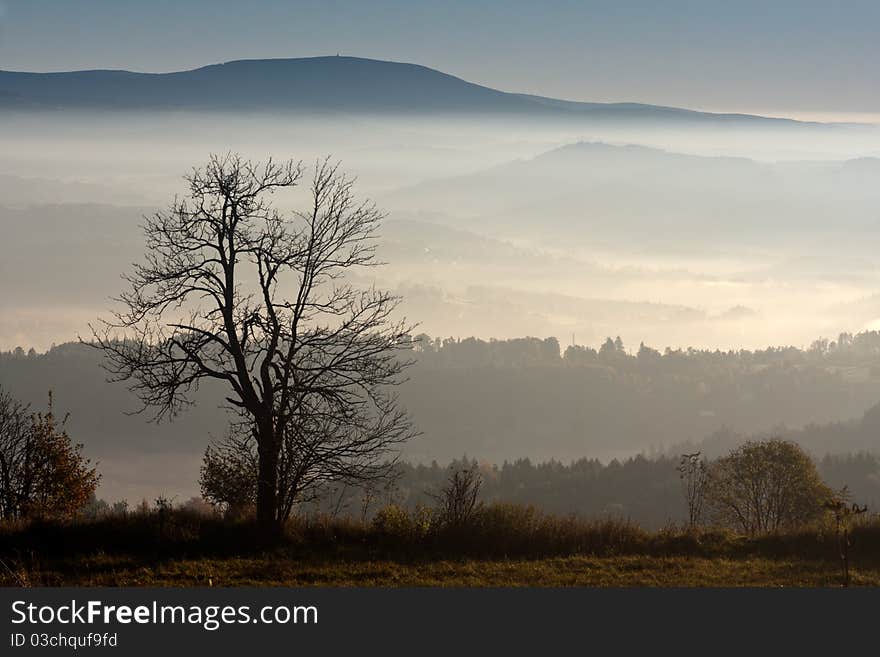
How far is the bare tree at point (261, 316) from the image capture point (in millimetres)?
16375

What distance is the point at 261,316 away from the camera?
16.8 meters

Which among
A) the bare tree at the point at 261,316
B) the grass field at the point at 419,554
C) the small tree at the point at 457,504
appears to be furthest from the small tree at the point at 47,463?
the small tree at the point at 457,504

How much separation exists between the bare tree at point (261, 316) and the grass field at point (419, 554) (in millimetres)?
1990

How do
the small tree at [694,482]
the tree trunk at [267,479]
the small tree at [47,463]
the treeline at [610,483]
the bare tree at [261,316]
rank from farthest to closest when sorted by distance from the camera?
1. the treeline at [610,483]
2. the small tree at [47,463]
3. the small tree at [694,482]
4. the bare tree at [261,316]
5. the tree trunk at [267,479]

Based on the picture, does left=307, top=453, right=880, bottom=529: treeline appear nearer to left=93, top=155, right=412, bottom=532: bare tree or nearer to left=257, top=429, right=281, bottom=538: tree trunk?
left=93, top=155, right=412, bottom=532: bare tree

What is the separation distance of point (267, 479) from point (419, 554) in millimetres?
3723

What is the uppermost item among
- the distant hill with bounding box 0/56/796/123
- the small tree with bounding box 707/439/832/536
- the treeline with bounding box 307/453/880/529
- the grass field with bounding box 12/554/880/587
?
the distant hill with bounding box 0/56/796/123

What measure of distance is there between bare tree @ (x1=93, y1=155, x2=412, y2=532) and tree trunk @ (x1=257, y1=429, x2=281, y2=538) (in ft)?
0.07

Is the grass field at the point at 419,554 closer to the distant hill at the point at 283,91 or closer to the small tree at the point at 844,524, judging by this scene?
the small tree at the point at 844,524

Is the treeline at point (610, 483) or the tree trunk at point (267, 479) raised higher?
the tree trunk at point (267, 479)

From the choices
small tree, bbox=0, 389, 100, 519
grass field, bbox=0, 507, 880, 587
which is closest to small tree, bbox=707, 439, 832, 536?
grass field, bbox=0, 507, 880, 587

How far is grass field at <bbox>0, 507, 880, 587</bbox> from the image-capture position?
1205 centimetres

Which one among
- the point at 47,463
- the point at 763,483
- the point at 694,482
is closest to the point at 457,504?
the point at 694,482

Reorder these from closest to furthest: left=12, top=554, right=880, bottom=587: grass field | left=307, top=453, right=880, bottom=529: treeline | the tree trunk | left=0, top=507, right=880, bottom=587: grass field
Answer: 1. left=12, top=554, right=880, bottom=587: grass field
2. left=0, top=507, right=880, bottom=587: grass field
3. the tree trunk
4. left=307, top=453, right=880, bottom=529: treeline
